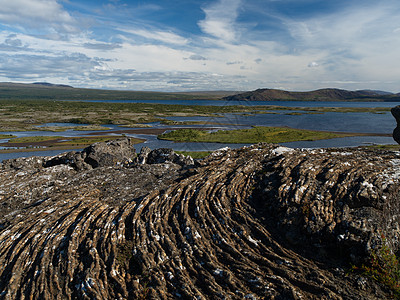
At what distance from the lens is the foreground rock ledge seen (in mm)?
10797

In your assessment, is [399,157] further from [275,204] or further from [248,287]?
[248,287]

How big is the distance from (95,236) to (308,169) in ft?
41.4

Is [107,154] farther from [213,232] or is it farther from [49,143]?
[49,143]

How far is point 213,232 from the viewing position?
1323 centimetres

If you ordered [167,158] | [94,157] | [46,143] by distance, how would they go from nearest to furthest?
[167,158] → [94,157] → [46,143]

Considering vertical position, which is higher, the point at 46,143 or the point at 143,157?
the point at 143,157

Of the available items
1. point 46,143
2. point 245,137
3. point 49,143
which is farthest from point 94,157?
point 245,137

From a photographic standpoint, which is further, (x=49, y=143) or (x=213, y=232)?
(x=49, y=143)

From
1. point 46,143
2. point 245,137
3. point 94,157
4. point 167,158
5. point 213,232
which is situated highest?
point 167,158

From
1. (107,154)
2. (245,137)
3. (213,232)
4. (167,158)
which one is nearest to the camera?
(213,232)

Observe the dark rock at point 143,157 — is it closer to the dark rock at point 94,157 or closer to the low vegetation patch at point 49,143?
the dark rock at point 94,157

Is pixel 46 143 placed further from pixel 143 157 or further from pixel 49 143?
pixel 143 157

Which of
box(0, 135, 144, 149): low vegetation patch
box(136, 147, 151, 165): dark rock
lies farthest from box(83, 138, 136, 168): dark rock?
box(0, 135, 144, 149): low vegetation patch

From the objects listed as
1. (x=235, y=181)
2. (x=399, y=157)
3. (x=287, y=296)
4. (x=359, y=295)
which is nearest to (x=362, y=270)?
(x=359, y=295)
